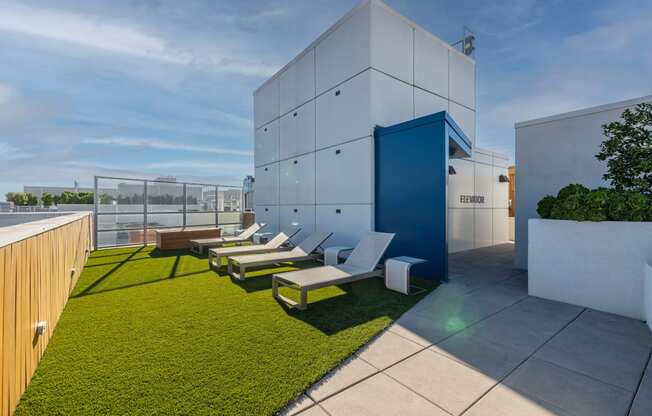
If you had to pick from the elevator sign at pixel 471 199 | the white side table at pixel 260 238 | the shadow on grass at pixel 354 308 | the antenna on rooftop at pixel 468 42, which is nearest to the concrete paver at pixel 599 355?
the shadow on grass at pixel 354 308

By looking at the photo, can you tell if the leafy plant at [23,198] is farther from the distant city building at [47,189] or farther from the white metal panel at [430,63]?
the white metal panel at [430,63]

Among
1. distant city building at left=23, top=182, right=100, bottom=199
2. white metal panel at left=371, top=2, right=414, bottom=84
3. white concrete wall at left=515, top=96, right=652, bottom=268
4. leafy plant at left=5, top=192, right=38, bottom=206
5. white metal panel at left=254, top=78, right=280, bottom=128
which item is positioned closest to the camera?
white concrete wall at left=515, top=96, right=652, bottom=268

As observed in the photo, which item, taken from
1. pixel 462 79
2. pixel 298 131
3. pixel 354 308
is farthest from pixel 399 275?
pixel 462 79

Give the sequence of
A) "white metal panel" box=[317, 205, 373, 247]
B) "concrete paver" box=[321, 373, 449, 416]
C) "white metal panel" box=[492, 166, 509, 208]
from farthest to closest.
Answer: "white metal panel" box=[492, 166, 509, 208]
"white metal panel" box=[317, 205, 373, 247]
"concrete paver" box=[321, 373, 449, 416]

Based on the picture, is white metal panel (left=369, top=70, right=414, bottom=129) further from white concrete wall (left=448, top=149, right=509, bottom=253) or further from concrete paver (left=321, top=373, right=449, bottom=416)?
concrete paver (left=321, top=373, right=449, bottom=416)

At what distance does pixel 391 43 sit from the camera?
7629 mm

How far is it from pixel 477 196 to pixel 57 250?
1122cm

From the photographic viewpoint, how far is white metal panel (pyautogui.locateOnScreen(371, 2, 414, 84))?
7277 mm

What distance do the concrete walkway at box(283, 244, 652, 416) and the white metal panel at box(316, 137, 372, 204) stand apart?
12.8 ft

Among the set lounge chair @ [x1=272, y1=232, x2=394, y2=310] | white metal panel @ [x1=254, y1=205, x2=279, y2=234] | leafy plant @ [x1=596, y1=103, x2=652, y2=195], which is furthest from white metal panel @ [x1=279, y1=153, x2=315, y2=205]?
leafy plant @ [x1=596, y1=103, x2=652, y2=195]

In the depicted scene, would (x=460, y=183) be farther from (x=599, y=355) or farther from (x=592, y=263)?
(x=599, y=355)

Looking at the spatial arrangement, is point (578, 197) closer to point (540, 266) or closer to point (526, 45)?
point (540, 266)

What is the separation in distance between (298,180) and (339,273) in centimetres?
576

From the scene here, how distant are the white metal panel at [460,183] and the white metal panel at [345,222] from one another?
3.40 meters
